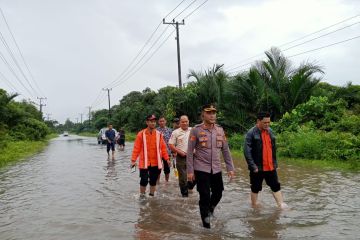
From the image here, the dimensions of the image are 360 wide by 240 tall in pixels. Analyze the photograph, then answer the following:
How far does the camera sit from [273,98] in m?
Result: 21.0

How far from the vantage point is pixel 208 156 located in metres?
6.52

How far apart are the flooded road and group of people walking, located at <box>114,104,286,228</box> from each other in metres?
0.44

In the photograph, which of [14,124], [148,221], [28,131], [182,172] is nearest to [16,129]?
[14,124]

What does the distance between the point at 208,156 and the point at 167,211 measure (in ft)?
6.29

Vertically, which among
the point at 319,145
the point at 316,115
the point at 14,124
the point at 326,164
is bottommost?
the point at 326,164

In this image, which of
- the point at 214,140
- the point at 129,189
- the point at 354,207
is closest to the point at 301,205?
the point at 354,207

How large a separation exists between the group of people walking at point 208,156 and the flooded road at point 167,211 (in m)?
0.44

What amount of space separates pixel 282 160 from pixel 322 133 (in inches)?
77.9

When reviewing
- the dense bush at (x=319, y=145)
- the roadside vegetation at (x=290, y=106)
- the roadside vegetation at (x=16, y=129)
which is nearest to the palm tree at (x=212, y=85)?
the roadside vegetation at (x=290, y=106)

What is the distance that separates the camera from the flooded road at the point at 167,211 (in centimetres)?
633

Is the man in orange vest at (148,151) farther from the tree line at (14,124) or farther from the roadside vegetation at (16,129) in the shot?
the tree line at (14,124)

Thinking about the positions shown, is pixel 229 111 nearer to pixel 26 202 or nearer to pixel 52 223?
pixel 26 202

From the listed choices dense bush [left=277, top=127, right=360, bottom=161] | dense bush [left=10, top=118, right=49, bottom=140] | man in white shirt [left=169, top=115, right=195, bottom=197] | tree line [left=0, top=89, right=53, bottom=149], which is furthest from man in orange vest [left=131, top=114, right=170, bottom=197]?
dense bush [left=10, top=118, right=49, bottom=140]

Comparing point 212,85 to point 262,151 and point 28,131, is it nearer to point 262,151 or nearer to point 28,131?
point 262,151
